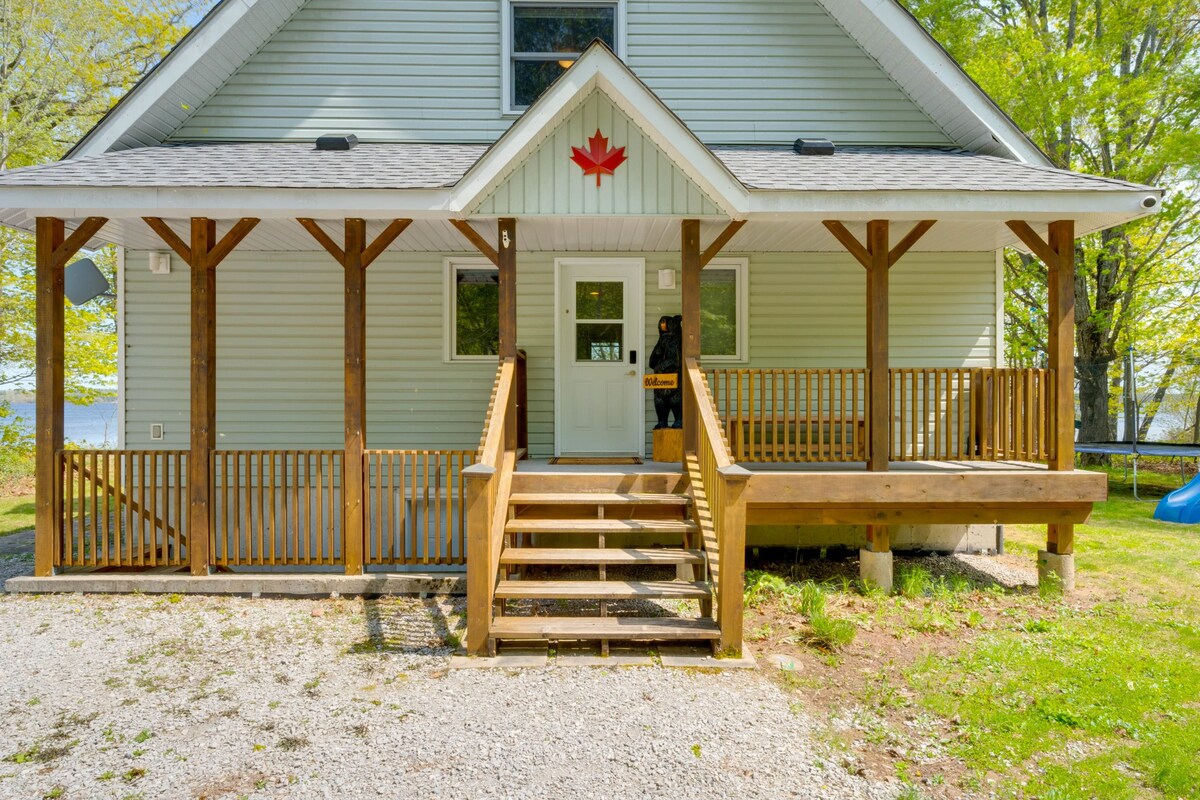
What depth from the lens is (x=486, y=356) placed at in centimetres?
758

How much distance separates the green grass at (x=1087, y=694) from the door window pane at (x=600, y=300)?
4762mm

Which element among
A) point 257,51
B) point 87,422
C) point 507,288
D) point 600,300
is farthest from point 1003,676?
point 87,422

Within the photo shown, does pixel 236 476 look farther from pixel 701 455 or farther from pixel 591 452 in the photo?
pixel 701 455

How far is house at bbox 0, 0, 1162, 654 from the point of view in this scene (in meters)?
5.49

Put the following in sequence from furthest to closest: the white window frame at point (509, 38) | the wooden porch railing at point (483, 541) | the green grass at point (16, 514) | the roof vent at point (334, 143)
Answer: the green grass at point (16, 514)
the white window frame at point (509, 38)
the roof vent at point (334, 143)
the wooden porch railing at point (483, 541)

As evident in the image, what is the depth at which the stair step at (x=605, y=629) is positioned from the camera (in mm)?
4445

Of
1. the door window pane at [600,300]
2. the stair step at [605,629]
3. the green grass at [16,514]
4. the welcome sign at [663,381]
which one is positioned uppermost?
the door window pane at [600,300]

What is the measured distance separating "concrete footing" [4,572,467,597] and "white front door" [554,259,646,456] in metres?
2.32

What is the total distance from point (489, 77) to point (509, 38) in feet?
1.67

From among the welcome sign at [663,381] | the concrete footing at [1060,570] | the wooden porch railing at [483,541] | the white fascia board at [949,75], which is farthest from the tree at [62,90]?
the concrete footing at [1060,570]

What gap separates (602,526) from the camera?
5215mm

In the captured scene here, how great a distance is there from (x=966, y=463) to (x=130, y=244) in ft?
30.9

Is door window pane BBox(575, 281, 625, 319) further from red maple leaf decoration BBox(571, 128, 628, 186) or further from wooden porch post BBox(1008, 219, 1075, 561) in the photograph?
wooden porch post BBox(1008, 219, 1075, 561)

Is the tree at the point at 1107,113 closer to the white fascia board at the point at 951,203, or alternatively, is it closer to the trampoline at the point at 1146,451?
the trampoline at the point at 1146,451
